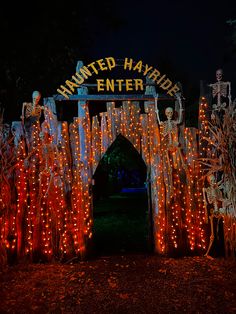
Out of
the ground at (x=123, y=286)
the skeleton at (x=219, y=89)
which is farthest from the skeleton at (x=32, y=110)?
the skeleton at (x=219, y=89)

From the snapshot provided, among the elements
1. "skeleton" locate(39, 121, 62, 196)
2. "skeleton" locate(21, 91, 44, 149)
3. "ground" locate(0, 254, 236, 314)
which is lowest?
"ground" locate(0, 254, 236, 314)

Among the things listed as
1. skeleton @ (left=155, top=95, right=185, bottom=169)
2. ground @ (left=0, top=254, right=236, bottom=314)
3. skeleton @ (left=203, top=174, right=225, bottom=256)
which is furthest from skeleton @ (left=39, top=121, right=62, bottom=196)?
skeleton @ (left=203, top=174, right=225, bottom=256)

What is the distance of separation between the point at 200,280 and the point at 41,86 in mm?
7362

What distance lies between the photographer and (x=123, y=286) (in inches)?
193

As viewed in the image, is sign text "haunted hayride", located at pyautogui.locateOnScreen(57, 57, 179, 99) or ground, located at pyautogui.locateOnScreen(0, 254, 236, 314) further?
sign text "haunted hayride", located at pyautogui.locateOnScreen(57, 57, 179, 99)

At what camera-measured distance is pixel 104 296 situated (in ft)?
14.8

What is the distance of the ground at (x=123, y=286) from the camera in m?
4.18

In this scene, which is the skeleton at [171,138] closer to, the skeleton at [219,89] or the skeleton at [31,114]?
the skeleton at [219,89]

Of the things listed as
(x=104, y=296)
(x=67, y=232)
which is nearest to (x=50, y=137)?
(x=67, y=232)

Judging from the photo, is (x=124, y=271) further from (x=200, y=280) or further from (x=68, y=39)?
(x=68, y=39)

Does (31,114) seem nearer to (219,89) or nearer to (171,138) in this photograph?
(171,138)

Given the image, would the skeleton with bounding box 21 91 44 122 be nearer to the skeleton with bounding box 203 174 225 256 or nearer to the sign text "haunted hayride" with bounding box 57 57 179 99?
the sign text "haunted hayride" with bounding box 57 57 179 99

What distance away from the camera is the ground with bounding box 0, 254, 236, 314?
4180 millimetres

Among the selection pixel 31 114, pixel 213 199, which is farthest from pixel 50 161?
pixel 213 199
